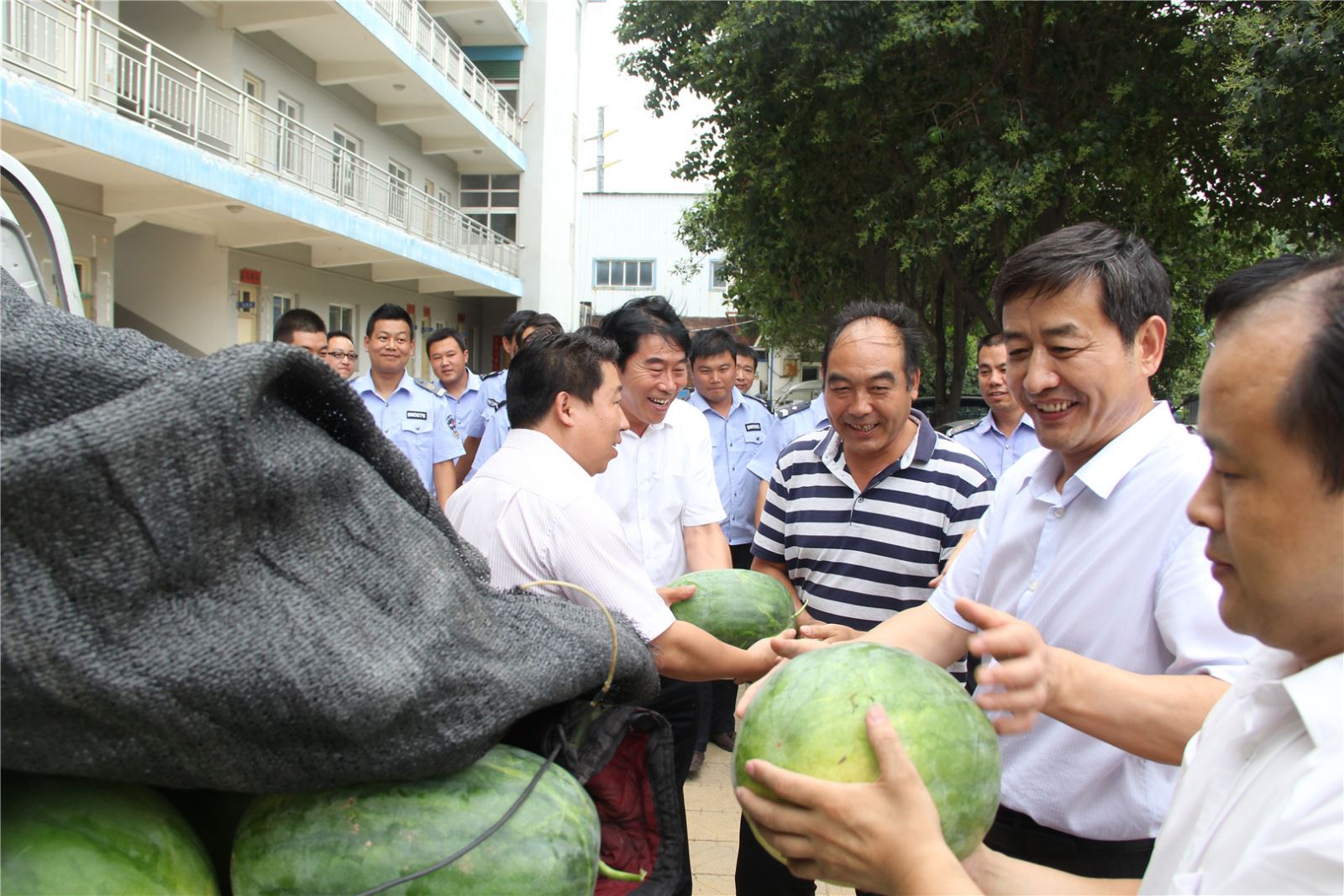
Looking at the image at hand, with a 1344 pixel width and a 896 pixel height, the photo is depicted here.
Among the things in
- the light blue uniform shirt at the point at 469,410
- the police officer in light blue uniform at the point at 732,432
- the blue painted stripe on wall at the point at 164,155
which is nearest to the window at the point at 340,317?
the blue painted stripe on wall at the point at 164,155

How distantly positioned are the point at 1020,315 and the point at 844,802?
4.61ft

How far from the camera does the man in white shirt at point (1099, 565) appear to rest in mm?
1833

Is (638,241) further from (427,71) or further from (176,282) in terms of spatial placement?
(176,282)

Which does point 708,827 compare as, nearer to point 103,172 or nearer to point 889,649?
point 889,649

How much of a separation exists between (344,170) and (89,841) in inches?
642

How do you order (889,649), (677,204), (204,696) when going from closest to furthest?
1. (204,696)
2. (889,649)
3. (677,204)

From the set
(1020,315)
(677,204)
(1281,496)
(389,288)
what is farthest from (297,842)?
(677,204)

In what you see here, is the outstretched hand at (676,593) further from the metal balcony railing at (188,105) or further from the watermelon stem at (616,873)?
the metal balcony railing at (188,105)

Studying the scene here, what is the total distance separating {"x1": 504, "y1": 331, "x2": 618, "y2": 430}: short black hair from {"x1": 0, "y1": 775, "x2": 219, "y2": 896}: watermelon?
77.7 inches

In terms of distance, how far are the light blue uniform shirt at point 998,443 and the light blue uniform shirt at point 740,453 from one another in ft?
4.25

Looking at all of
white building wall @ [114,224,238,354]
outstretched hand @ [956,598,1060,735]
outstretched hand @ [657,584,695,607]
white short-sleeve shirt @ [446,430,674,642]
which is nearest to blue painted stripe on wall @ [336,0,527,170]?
white building wall @ [114,224,238,354]

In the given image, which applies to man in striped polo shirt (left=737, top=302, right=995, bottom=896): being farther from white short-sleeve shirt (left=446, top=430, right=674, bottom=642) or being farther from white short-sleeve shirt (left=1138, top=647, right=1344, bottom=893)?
white short-sleeve shirt (left=1138, top=647, right=1344, bottom=893)

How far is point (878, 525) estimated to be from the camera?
11.0 ft

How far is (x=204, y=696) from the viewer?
3.32 feet
